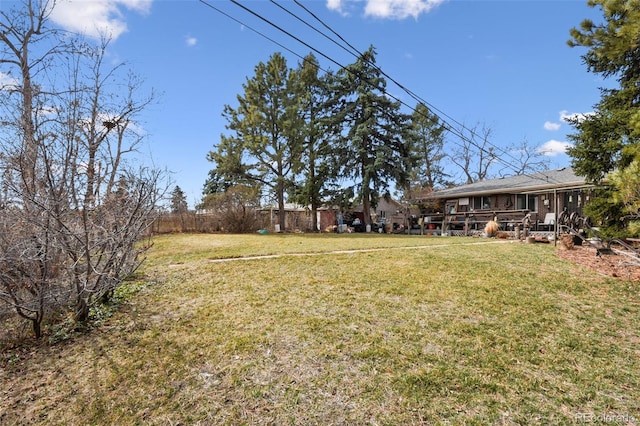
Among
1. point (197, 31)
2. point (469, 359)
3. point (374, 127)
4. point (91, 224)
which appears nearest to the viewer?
point (469, 359)

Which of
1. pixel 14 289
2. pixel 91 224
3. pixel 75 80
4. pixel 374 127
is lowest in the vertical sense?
pixel 14 289

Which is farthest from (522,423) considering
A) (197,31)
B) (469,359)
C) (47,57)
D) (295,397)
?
(47,57)

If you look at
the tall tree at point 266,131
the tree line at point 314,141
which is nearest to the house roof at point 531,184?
the tree line at point 314,141

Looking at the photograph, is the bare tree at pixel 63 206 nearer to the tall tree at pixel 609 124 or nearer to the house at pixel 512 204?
the tall tree at pixel 609 124

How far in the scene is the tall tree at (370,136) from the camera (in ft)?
70.8

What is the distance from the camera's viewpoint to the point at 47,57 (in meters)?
8.59

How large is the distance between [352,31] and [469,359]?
792 cm

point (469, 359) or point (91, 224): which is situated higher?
point (91, 224)

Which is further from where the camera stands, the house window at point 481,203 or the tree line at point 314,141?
the tree line at point 314,141

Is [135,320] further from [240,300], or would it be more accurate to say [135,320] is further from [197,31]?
[197,31]

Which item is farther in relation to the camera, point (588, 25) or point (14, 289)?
point (588, 25)

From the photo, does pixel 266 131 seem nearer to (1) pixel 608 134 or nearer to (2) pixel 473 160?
(1) pixel 608 134

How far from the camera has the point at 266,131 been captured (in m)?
21.3

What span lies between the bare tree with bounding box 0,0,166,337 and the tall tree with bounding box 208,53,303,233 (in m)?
15.7
